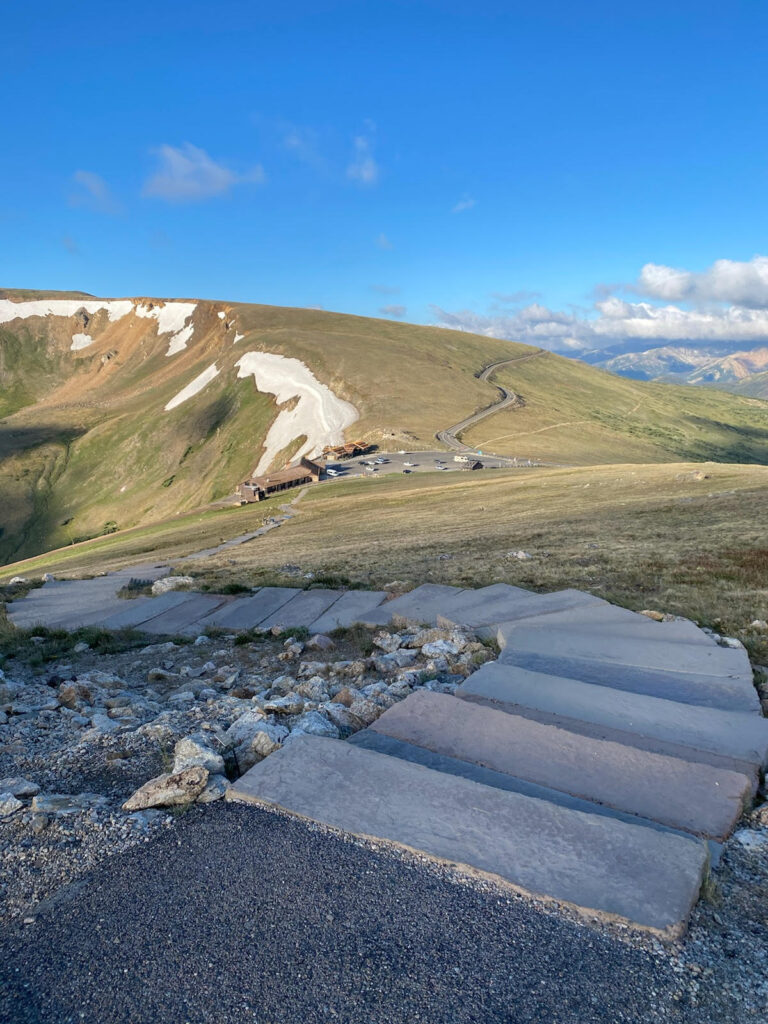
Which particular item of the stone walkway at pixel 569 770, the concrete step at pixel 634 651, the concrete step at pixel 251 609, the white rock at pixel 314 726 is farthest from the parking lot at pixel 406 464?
the white rock at pixel 314 726

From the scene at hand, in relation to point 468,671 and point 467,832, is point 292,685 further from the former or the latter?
point 467,832

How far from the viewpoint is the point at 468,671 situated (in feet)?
29.4

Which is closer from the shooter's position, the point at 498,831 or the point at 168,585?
the point at 498,831

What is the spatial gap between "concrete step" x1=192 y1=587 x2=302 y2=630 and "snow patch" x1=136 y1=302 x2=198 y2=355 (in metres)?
177

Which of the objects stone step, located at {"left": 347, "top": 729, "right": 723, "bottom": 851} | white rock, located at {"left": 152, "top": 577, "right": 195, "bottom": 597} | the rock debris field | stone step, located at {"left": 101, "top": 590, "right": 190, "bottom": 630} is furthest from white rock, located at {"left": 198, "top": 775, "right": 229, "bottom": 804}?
white rock, located at {"left": 152, "top": 577, "right": 195, "bottom": 597}

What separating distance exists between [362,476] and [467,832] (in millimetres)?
67535

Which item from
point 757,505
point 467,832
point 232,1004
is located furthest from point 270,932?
point 757,505

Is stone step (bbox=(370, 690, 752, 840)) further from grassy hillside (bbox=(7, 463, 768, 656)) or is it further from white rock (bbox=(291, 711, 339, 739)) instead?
grassy hillside (bbox=(7, 463, 768, 656))

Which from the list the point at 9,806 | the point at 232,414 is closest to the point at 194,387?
the point at 232,414

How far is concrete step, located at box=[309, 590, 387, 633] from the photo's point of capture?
42.4ft

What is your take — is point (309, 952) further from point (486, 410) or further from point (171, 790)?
point (486, 410)

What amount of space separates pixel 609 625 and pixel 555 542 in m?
11.1

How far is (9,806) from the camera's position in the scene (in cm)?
516

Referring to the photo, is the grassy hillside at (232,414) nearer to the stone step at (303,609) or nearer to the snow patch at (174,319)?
the snow patch at (174,319)
